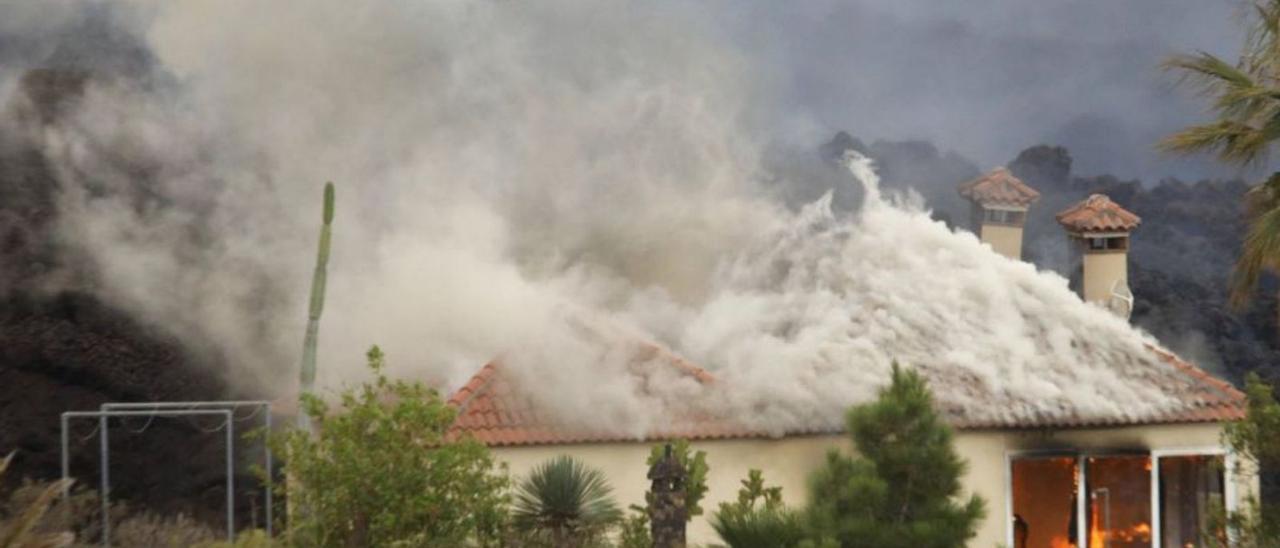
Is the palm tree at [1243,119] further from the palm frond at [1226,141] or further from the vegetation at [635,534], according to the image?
the vegetation at [635,534]

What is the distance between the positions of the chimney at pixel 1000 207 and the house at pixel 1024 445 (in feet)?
14.4

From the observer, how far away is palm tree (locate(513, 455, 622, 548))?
1545cm

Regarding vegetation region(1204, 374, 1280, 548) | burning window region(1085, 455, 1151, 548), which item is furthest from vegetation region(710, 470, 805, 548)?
burning window region(1085, 455, 1151, 548)

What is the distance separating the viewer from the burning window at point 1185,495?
20938 millimetres

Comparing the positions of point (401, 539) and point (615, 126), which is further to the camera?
point (615, 126)

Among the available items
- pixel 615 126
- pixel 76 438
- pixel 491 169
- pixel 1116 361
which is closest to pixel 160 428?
pixel 76 438

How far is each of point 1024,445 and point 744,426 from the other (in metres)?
3.68

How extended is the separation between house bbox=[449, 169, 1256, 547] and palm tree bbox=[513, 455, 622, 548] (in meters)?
2.54

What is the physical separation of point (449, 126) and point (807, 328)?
7.48 meters

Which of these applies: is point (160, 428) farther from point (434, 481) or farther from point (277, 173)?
point (434, 481)

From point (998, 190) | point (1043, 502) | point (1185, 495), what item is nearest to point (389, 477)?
point (1043, 502)

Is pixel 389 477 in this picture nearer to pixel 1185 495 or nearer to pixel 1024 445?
pixel 1024 445

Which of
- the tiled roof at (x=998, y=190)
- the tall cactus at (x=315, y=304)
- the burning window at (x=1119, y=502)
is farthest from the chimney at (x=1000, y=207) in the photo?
the tall cactus at (x=315, y=304)

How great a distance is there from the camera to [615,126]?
26109 mm
